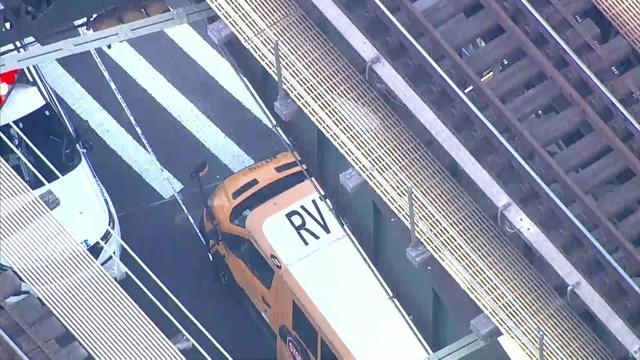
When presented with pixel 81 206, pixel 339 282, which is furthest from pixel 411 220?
pixel 81 206

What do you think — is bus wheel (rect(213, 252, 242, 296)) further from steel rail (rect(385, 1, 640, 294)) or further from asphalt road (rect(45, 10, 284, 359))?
steel rail (rect(385, 1, 640, 294))

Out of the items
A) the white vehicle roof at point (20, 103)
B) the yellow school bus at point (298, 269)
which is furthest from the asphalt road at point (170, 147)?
the white vehicle roof at point (20, 103)

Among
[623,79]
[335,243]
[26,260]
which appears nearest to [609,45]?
[623,79]

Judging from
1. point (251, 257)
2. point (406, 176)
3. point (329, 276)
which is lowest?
point (329, 276)

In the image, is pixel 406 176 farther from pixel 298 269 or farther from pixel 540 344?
pixel 298 269

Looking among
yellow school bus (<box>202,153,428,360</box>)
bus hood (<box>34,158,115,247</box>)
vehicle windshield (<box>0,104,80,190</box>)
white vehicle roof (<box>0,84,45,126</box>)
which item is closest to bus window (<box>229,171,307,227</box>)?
yellow school bus (<box>202,153,428,360</box>)

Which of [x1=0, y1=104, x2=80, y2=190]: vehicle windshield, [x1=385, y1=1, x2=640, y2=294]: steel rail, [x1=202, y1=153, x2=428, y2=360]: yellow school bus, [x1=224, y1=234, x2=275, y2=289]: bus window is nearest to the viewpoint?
[x1=385, y1=1, x2=640, y2=294]: steel rail

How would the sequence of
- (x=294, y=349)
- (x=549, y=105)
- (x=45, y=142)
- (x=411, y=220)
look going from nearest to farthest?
(x=411, y=220) → (x=549, y=105) → (x=294, y=349) → (x=45, y=142)
